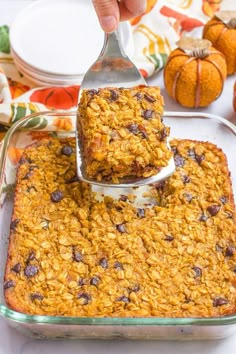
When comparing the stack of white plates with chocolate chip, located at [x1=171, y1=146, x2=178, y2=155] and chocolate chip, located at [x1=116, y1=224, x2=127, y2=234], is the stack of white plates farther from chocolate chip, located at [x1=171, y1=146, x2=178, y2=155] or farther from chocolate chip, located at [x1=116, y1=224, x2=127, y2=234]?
chocolate chip, located at [x1=116, y1=224, x2=127, y2=234]

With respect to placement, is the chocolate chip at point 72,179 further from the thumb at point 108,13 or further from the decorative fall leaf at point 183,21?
the decorative fall leaf at point 183,21

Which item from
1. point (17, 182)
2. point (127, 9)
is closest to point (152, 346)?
point (17, 182)

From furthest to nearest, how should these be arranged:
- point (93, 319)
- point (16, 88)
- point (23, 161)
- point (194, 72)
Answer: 1. point (16, 88)
2. point (194, 72)
3. point (23, 161)
4. point (93, 319)

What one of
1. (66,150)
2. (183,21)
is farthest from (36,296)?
(183,21)

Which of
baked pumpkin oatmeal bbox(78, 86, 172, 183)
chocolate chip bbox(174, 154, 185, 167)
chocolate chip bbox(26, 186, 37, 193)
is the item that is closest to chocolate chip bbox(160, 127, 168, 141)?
baked pumpkin oatmeal bbox(78, 86, 172, 183)

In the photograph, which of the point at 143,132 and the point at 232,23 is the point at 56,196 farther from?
the point at 232,23

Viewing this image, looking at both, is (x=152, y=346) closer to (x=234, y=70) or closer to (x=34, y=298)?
(x=34, y=298)
